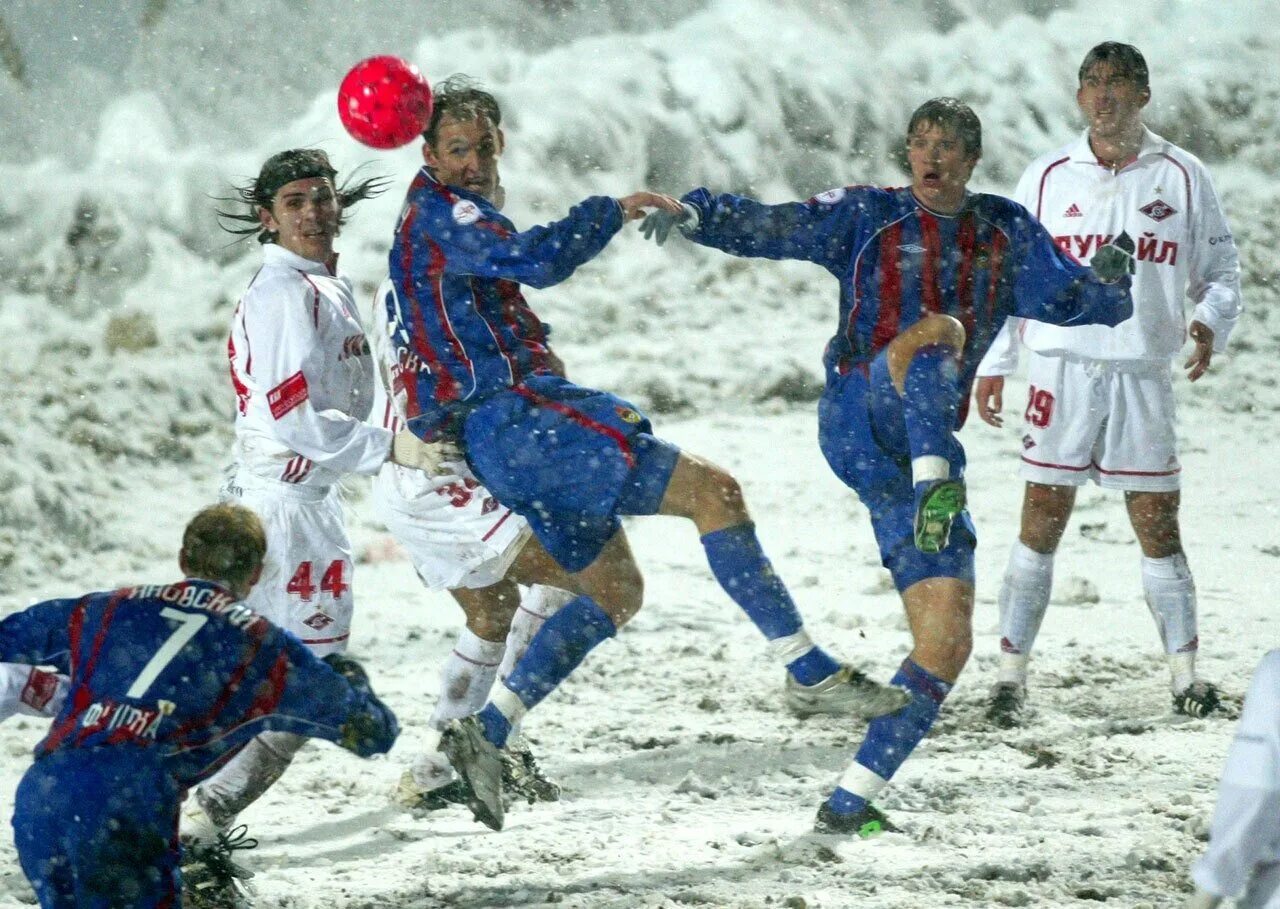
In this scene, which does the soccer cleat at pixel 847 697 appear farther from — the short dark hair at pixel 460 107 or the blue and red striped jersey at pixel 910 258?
the short dark hair at pixel 460 107

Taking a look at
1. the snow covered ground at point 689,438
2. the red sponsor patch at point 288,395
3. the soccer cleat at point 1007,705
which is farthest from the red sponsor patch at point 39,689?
the soccer cleat at point 1007,705

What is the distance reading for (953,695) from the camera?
5.71 metres

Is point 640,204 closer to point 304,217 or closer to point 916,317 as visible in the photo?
point 916,317

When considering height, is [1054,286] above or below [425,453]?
above

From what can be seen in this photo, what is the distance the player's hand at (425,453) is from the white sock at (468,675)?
0.82 meters

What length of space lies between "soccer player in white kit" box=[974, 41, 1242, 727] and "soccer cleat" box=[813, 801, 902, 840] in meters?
1.20

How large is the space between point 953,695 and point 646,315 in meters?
6.54

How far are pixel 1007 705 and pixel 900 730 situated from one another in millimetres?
1306

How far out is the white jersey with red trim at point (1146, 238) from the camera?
534 centimetres

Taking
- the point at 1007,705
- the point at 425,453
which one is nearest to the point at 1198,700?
the point at 1007,705

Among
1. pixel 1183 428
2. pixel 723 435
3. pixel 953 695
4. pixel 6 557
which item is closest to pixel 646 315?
pixel 723 435

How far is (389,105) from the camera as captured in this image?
423cm

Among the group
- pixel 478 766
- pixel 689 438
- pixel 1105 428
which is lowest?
pixel 478 766

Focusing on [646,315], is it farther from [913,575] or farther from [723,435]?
[913,575]
